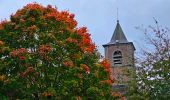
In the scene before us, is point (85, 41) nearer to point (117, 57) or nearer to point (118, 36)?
point (117, 57)

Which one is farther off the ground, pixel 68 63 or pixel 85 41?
pixel 85 41

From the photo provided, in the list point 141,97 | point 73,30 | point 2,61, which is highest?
point 73,30

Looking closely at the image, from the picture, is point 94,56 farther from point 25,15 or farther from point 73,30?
point 25,15

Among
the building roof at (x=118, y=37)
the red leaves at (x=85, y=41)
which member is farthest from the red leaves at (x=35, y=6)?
the building roof at (x=118, y=37)

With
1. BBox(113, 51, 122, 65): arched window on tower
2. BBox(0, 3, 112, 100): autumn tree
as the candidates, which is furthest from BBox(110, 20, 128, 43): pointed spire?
BBox(0, 3, 112, 100): autumn tree

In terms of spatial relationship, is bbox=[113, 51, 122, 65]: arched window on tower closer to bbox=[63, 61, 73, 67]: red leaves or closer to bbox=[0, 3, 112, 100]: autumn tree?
bbox=[0, 3, 112, 100]: autumn tree

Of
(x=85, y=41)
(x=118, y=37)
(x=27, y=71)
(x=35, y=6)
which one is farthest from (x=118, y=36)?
(x=27, y=71)

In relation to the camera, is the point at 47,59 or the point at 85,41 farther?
the point at 85,41

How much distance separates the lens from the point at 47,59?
78.6ft

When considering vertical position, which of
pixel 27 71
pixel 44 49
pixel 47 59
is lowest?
pixel 27 71

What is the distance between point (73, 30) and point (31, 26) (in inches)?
83.9

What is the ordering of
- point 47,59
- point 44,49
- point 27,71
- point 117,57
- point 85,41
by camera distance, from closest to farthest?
point 27,71
point 44,49
point 47,59
point 85,41
point 117,57

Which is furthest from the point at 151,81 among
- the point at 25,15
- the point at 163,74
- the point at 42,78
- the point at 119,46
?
the point at 119,46

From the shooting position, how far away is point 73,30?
83.5 feet
